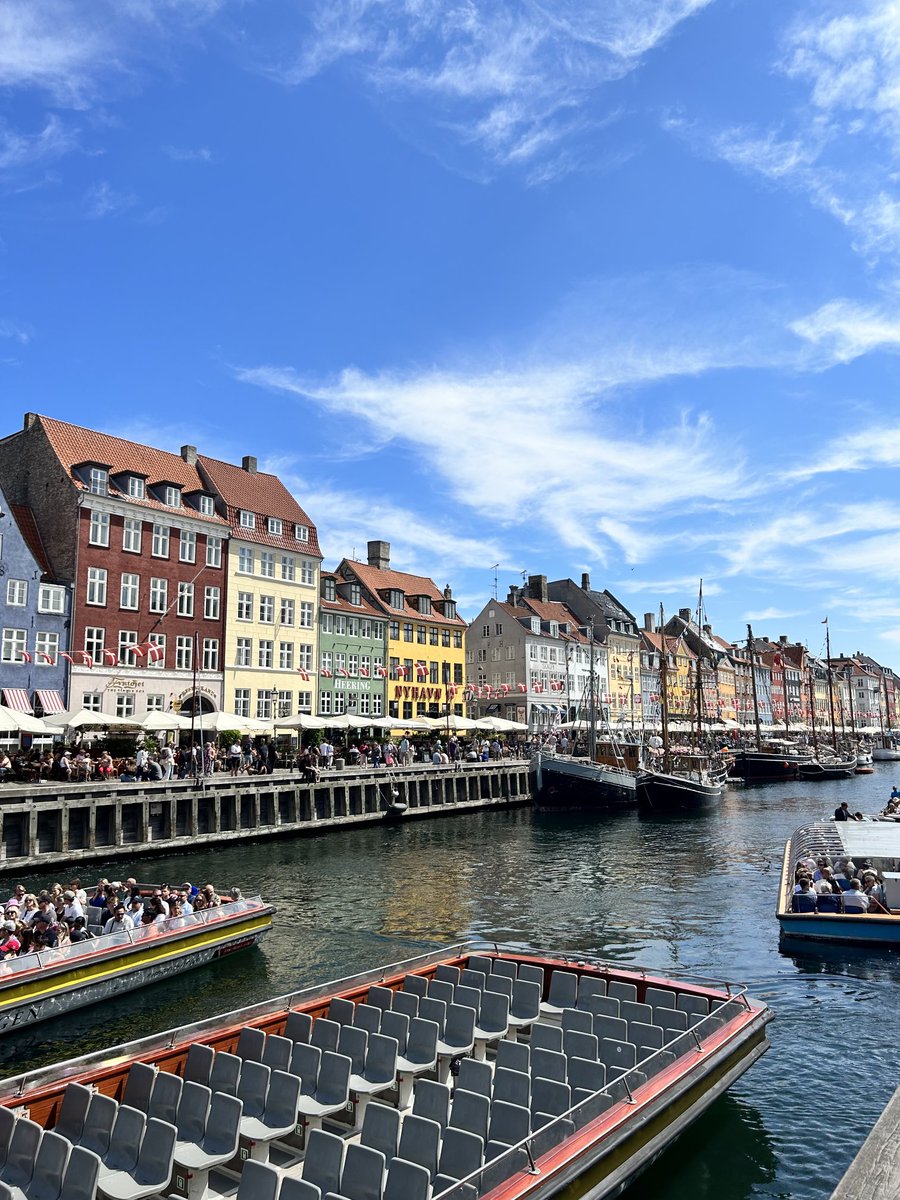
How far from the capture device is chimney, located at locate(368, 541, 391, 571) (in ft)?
250

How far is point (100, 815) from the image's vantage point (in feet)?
113

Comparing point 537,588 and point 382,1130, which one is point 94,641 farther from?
point 537,588

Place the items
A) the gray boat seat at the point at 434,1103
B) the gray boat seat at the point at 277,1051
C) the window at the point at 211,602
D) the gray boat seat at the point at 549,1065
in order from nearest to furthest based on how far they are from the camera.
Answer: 1. the gray boat seat at the point at 434,1103
2. the gray boat seat at the point at 549,1065
3. the gray boat seat at the point at 277,1051
4. the window at the point at 211,602

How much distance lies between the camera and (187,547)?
52062 mm

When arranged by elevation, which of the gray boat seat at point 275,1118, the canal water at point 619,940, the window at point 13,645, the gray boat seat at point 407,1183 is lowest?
the canal water at point 619,940

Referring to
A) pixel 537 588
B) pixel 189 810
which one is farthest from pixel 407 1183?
pixel 537 588

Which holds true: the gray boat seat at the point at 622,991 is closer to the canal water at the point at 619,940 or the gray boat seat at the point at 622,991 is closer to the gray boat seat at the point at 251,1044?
the canal water at the point at 619,940

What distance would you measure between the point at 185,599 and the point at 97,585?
583cm

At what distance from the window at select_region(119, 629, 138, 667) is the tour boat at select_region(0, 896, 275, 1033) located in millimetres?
28131

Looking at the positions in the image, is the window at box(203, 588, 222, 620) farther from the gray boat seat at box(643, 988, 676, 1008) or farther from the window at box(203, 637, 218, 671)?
the gray boat seat at box(643, 988, 676, 1008)

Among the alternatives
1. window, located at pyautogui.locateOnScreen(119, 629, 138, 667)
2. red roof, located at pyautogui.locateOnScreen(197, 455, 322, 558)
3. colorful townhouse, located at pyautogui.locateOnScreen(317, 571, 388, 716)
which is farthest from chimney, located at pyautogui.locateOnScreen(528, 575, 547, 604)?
window, located at pyautogui.locateOnScreen(119, 629, 138, 667)

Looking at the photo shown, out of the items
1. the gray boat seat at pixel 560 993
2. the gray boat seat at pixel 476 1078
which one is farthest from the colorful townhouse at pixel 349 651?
the gray boat seat at pixel 476 1078

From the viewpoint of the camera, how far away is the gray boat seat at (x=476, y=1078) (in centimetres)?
1002

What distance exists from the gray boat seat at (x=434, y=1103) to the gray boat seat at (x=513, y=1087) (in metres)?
0.75
